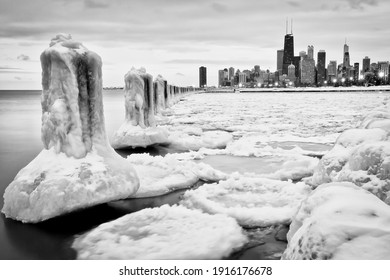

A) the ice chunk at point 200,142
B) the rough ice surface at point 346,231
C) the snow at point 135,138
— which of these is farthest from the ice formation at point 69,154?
the ice chunk at point 200,142

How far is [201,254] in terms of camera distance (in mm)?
3176

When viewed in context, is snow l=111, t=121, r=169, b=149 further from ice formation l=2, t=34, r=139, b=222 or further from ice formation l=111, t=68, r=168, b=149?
ice formation l=2, t=34, r=139, b=222

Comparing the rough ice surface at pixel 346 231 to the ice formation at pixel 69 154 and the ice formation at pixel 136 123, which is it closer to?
the ice formation at pixel 69 154

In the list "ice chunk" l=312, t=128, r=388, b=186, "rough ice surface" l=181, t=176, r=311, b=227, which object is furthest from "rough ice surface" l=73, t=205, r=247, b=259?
"ice chunk" l=312, t=128, r=388, b=186

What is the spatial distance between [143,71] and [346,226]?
354 inches

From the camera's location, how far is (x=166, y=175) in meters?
5.77

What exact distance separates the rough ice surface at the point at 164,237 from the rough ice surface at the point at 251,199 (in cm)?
26

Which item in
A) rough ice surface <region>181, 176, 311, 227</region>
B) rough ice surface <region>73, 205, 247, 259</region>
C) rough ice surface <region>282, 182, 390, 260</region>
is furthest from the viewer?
rough ice surface <region>181, 176, 311, 227</region>

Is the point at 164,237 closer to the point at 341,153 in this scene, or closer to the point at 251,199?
the point at 251,199

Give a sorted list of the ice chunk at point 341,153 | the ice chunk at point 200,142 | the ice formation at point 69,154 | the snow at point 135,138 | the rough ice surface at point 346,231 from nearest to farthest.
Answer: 1. the rough ice surface at point 346,231
2. the ice formation at point 69,154
3. the ice chunk at point 341,153
4. the snow at point 135,138
5. the ice chunk at point 200,142

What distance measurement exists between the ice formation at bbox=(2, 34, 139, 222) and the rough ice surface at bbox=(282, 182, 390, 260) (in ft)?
8.41

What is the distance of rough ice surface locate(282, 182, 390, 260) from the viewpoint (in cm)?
205

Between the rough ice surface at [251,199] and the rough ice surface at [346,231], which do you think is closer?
the rough ice surface at [346,231]

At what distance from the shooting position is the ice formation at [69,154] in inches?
154
